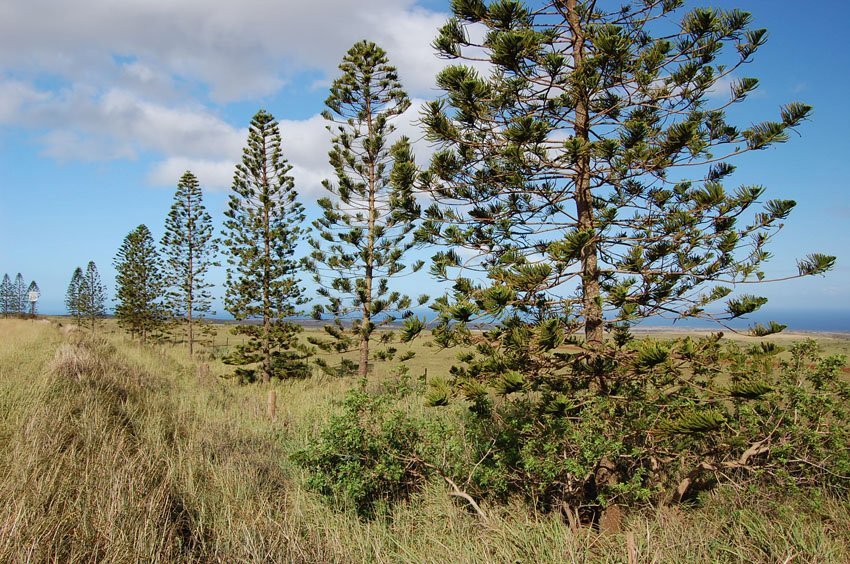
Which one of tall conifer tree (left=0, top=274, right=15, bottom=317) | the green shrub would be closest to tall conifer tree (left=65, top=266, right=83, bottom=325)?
tall conifer tree (left=0, top=274, right=15, bottom=317)

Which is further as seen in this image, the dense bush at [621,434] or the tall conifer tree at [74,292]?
the tall conifer tree at [74,292]

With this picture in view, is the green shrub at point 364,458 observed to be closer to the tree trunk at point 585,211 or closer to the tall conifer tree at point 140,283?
the tree trunk at point 585,211

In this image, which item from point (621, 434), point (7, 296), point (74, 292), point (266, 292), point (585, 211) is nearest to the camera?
point (621, 434)

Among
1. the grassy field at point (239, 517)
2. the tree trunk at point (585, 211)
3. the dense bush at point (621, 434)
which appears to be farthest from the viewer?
the tree trunk at point (585, 211)

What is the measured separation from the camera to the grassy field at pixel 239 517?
3139mm

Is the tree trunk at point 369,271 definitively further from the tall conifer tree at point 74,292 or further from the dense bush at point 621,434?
the tall conifer tree at point 74,292

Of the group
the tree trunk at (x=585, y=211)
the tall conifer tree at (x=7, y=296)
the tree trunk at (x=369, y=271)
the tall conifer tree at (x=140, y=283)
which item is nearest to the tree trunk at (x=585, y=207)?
the tree trunk at (x=585, y=211)

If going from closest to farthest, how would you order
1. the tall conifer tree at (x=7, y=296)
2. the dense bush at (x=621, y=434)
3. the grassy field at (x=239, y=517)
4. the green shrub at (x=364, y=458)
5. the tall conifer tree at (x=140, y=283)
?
the grassy field at (x=239, y=517) → the dense bush at (x=621, y=434) → the green shrub at (x=364, y=458) → the tall conifer tree at (x=140, y=283) → the tall conifer tree at (x=7, y=296)

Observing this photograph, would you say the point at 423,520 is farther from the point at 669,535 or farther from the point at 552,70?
the point at 552,70

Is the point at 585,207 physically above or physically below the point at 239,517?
above

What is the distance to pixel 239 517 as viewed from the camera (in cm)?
405

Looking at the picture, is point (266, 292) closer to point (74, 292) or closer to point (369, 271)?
point (369, 271)

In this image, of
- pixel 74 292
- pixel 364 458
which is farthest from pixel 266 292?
pixel 74 292

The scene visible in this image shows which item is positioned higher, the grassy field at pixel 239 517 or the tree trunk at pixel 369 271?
the tree trunk at pixel 369 271
